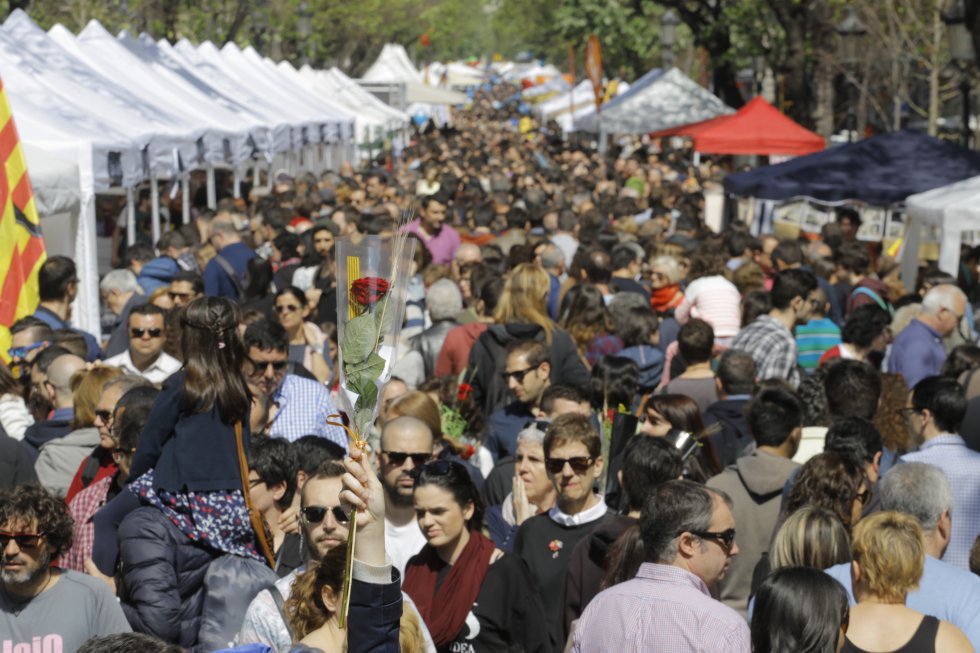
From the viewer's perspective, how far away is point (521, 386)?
7.18m

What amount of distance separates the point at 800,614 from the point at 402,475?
2.03 metres

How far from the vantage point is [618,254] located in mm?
11289

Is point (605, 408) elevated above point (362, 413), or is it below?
below

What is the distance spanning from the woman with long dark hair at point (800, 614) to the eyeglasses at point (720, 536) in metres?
0.25

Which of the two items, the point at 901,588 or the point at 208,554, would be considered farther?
the point at 208,554

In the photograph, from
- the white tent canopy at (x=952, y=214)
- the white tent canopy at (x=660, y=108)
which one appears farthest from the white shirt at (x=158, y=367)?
the white tent canopy at (x=660, y=108)

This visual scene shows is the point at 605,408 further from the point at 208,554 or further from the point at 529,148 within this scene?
the point at 529,148

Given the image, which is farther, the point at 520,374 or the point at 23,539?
the point at 520,374

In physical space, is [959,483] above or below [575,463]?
below

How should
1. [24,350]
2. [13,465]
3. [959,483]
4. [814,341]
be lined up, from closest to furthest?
[13,465]
[959,483]
[24,350]
[814,341]

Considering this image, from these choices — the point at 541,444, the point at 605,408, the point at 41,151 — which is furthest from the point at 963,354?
the point at 41,151

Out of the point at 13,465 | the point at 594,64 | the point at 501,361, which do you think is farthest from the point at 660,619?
the point at 594,64

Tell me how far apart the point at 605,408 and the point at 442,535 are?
2726 mm

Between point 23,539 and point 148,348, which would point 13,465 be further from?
point 148,348
